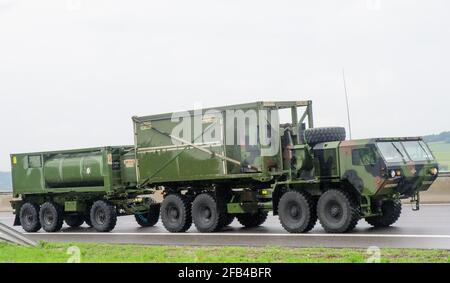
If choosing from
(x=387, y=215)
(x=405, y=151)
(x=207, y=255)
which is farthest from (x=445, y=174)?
(x=207, y=255)

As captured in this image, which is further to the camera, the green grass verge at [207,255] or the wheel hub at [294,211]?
the wheel hub at [294,211]

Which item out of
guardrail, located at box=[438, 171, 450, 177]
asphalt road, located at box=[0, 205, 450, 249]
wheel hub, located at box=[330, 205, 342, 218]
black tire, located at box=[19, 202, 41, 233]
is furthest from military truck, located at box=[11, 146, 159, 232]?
guardrail, located at box=[438, 171, 450, 177]

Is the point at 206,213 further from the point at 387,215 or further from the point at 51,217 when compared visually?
the point at 51,217

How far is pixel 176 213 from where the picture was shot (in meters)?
23.3

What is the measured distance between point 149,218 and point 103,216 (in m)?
1.58

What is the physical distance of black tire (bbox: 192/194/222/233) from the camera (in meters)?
22.2

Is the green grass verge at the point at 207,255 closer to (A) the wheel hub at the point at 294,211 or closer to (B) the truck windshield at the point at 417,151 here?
(A) the wheel hub at the point at 294,211

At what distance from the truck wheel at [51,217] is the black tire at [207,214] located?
556cm

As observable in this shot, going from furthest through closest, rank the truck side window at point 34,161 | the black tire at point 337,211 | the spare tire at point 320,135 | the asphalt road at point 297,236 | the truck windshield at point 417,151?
the truck side window at point 34,161
the spare tire at point 320,135
the truck windshield at point 417,151
the black tire at point 337,211
the asphalt road at point 297,236

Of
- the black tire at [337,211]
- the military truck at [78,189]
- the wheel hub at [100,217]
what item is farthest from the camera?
the military truck at [78,189]

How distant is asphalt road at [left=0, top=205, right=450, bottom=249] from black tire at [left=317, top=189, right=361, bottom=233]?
31 centimetres

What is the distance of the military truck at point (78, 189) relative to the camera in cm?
2520

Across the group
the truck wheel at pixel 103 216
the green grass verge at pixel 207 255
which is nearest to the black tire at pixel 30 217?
the truck wheel at pixel 103 216

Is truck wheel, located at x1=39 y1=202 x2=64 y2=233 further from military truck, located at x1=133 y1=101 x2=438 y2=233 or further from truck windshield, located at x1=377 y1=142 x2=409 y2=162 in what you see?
truck windshield, located at x1=377 y1=142 x2=409 y2=162
